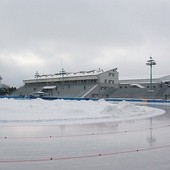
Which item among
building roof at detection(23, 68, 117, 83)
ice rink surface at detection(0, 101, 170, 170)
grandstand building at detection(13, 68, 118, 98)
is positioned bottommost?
ice rink surface at detection(0, 101, 170, 170)

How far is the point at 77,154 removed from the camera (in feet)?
25.5

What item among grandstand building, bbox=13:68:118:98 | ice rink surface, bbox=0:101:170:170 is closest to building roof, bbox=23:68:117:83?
grandstand building, bbox=13:68:118:98

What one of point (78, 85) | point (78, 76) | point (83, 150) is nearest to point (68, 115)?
point (83, 150)

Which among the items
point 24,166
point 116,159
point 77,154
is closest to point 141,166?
point 116,159

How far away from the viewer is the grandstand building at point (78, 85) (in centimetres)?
6444

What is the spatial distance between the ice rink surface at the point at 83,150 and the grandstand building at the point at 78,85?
48672mm

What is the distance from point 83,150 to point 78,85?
62.4 metres

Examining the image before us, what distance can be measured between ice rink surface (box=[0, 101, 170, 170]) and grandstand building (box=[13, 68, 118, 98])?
48.7m

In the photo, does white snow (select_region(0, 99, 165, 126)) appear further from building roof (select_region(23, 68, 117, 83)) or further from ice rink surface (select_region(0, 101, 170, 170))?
building roof (select_region(23, 68, 117, 83))

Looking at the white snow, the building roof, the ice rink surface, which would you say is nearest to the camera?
the ice rink surface

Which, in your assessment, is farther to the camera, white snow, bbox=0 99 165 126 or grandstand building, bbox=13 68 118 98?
grandstand building, bbox=13 68 118 98

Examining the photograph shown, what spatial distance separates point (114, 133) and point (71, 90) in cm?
5597

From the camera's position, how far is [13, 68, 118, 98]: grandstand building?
6444 cm

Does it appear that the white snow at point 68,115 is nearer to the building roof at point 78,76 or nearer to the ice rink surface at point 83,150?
the ice rink surface at point 83,150
